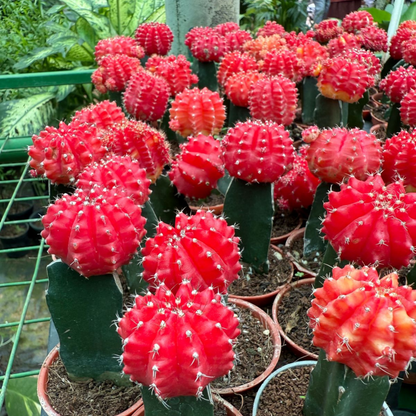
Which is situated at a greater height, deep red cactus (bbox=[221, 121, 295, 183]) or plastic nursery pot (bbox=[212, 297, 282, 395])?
deep red cactus (bbox=[221, 121, 295, 183])

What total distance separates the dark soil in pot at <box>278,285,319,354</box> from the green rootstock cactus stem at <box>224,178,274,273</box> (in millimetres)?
186

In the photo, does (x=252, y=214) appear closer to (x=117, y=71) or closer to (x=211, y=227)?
(x=211, y=227)

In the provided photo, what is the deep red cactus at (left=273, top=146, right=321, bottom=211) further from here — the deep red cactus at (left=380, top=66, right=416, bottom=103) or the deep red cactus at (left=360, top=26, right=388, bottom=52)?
the deep red cactus at (left=360, top=26, right=388, bottom=52)

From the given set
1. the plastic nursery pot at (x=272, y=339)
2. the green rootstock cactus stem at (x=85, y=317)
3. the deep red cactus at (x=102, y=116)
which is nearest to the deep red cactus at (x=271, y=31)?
the deep red cactus at (x=102, y=116)

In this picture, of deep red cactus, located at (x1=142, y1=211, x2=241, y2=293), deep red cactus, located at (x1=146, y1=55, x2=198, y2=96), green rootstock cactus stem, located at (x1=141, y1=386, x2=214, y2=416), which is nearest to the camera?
green rootstock cactus stem, located at (x1=141, y1=386, x2=214, y2=416)

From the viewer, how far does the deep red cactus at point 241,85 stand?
211 centimetres

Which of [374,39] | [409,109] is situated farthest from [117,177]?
[374,39]

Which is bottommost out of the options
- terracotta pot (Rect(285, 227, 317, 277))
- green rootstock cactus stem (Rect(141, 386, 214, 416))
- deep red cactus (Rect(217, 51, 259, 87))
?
terracotta pot (Rect(285, 227, 317, 277))

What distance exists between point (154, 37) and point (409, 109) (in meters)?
1.57

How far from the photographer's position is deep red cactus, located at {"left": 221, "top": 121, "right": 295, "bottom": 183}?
1.47 meters

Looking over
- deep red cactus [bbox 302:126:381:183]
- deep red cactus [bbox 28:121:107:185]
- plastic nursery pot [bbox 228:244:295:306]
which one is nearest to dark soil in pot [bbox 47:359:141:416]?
plastic nursery pot [bbox 228:244:295:306]

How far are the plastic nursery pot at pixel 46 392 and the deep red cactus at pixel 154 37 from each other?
1.99 metres

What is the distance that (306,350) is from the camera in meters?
1.46

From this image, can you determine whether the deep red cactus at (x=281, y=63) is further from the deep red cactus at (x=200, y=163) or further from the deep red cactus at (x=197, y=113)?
the deep red cactus at (x=200, y=163)
